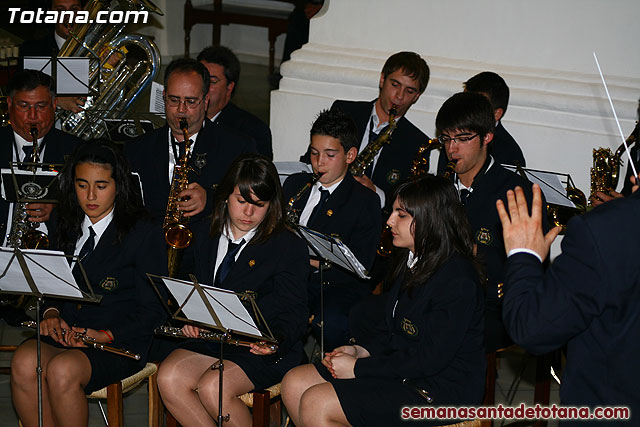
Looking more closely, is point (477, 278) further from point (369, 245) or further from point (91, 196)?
point (91, 196)

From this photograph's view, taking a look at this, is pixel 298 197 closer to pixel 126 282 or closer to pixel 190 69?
pixel 190 69

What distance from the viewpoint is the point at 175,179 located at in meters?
4.01

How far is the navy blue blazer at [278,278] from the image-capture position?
325cm

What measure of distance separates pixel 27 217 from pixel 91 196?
70 centimetres

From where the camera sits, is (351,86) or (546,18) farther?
(351,86)

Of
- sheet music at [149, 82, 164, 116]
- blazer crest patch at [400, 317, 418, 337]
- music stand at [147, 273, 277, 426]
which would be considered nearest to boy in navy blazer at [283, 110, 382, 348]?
blazer crest patch at [400, 317, 418, 337]

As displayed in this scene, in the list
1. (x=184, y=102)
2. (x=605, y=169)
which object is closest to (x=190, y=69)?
(x=184, y=102)

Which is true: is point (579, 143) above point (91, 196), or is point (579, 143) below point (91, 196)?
above

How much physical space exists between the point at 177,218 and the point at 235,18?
7.13 meters

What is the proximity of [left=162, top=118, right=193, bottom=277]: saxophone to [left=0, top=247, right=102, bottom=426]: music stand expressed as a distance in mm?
661

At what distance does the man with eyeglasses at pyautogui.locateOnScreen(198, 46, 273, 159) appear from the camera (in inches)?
195

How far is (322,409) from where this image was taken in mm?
2918

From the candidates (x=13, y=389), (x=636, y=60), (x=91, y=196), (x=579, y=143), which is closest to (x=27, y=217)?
(x=91, y=196)

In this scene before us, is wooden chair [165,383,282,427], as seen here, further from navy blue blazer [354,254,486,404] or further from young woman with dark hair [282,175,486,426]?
navy blue blazer [354,254,486,404]
